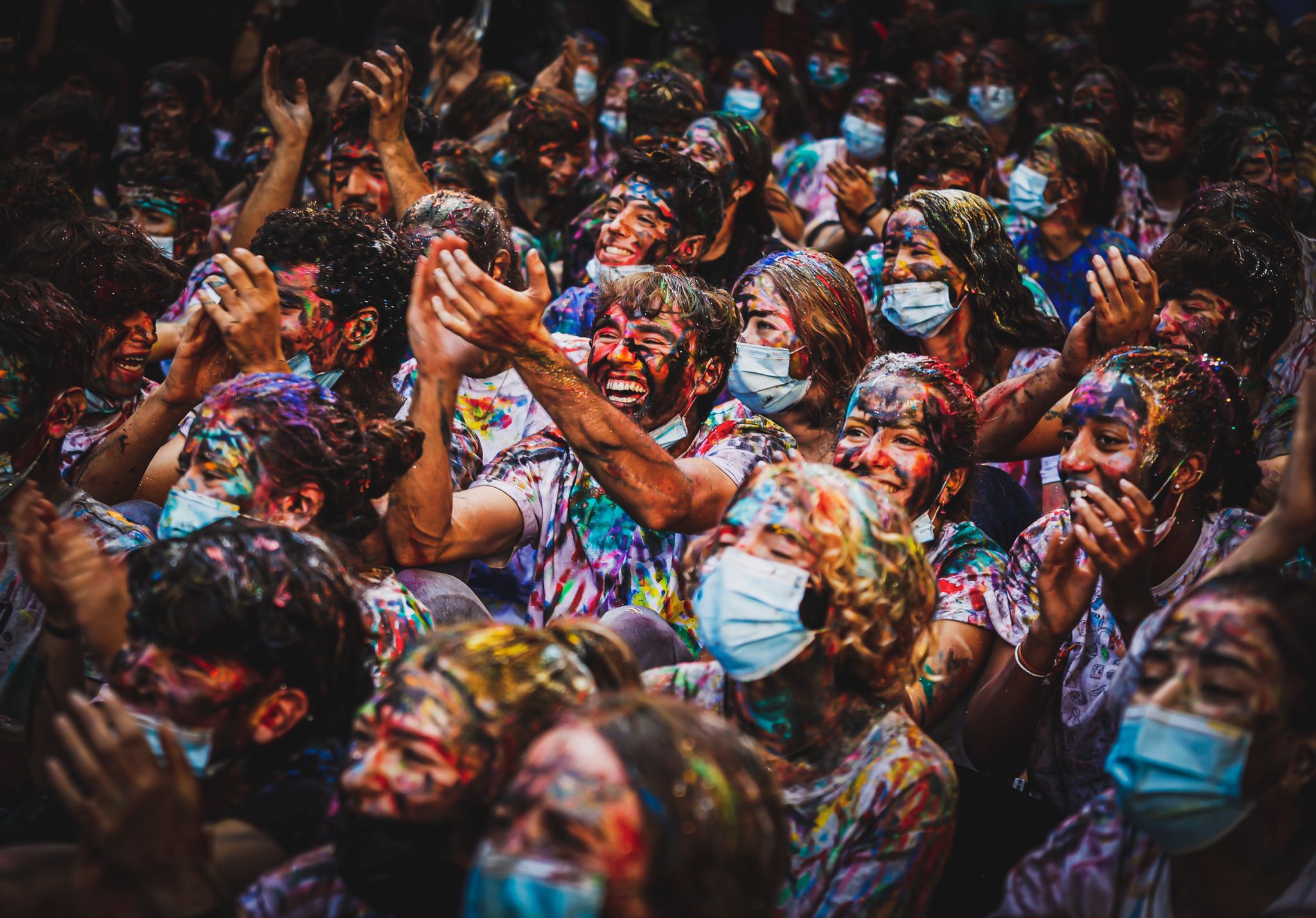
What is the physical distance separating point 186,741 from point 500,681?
0.65 metres

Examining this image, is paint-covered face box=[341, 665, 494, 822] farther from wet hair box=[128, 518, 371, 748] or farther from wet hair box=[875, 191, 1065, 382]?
wet hair box=[875, 191, 1065, 382]

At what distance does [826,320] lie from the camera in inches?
172

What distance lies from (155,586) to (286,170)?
159 inches

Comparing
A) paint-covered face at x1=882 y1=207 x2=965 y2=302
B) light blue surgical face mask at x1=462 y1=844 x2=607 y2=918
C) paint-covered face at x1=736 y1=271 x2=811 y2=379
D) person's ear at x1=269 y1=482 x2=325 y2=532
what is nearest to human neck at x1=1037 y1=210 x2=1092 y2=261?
paint-covered face at x1=882 y1=207 x2=965 y2=302

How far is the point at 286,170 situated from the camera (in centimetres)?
602

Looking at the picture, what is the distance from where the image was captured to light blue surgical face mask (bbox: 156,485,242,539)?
116 inches

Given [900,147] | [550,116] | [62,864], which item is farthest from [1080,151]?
[62,864]

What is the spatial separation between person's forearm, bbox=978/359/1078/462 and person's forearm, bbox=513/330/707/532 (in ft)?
4.61

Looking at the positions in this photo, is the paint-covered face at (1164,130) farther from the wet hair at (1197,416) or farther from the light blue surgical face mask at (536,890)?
the light blue surgical face mask at (536,890)

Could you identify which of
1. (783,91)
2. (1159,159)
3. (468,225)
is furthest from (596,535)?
(783,91)

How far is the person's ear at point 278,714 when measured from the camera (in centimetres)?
245

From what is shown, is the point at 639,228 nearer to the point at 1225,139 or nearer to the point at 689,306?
the point at 689,306

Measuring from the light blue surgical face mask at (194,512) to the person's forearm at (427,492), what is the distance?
560mm

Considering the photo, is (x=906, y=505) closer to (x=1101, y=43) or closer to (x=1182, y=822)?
(x=1182, y=822)
